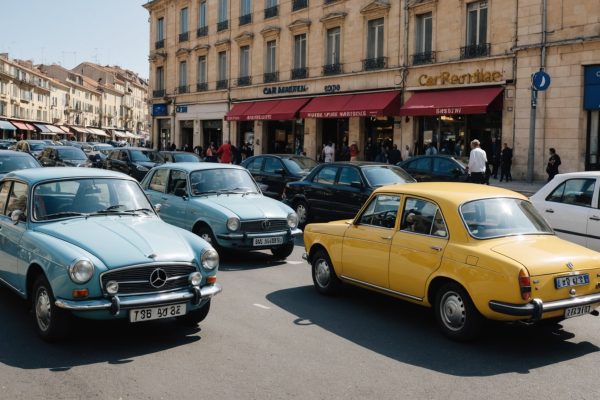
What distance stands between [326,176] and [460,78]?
1296 cm

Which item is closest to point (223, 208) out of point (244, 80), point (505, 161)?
point (505, 161)

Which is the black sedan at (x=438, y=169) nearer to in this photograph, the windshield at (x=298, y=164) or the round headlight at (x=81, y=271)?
the windshield at (x=298, y=164)

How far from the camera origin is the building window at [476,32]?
81.3ft

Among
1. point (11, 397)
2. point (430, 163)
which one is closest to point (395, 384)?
point (11, 397)

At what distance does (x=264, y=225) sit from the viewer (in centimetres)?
1032

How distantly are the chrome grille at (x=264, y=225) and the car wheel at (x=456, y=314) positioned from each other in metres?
4.35

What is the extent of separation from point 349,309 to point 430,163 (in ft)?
37.8

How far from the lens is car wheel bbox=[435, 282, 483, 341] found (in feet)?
19.9

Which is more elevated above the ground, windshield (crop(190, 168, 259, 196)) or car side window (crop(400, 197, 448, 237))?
windshield (crop(190, 168, 259, 196))

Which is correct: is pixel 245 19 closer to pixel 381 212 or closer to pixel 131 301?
pixel 381 212

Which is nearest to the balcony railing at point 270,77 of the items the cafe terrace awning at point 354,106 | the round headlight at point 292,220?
the cafe terrace awning at point 354,106

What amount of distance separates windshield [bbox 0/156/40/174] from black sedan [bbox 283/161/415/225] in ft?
20.2

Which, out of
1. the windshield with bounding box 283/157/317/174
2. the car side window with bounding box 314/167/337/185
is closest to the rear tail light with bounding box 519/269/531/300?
the car side window with bounding box 314/167/337/185

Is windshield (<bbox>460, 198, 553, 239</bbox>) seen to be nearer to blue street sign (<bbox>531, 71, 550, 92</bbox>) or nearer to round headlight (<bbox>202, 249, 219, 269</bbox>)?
round headlight (<bbox>202, 249, 219, 269</bbox>)
